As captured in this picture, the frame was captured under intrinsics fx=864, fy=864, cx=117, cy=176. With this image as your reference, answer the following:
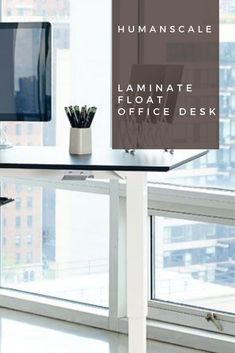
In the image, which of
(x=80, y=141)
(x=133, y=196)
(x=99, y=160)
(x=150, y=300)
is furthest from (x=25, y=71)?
(x=150, y=300)

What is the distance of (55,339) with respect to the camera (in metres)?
4.23

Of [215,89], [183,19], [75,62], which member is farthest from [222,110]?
[75,62]

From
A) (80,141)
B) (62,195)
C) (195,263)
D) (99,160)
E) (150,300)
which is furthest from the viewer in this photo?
(62,195)

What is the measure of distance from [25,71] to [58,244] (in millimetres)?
1127

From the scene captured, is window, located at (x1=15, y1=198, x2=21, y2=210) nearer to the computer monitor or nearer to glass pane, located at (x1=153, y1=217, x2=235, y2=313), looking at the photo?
glass pane, located at (x1=153, y1=217, x2=235, y2=313)

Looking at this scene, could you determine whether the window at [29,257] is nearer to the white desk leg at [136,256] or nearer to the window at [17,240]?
the window at [17,240]

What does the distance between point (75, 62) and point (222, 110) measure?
827 millimetres

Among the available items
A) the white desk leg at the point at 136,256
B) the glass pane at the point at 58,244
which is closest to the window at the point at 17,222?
the glass pane at the point at 58,244

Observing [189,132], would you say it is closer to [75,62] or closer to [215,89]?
[215,89]

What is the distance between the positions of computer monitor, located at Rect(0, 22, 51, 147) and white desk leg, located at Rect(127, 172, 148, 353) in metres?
0.67

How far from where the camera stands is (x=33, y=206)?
4.60 metres

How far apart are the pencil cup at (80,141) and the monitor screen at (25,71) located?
1.02 ft

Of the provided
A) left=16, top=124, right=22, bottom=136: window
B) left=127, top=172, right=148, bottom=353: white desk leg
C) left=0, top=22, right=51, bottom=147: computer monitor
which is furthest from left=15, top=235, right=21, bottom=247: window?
left=127, top=172, right=148, bottom=353: white desk leg

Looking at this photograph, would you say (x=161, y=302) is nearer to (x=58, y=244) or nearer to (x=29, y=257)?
(x=58, y=244)
